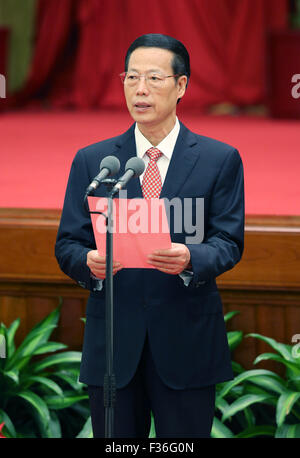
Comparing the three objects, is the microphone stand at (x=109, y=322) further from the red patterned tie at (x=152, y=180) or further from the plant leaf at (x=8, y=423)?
the plant leaf at (x=8, y=423)

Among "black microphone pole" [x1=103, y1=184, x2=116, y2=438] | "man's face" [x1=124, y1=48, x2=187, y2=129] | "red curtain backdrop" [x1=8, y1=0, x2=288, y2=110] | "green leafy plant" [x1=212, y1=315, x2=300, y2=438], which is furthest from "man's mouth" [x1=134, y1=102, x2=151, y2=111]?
"red curtain backdrop" [x1=8, y1=0, x2=288, y2=110]

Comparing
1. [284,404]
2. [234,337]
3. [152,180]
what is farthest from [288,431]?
[152,180]

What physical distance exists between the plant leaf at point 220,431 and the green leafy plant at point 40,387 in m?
0.42

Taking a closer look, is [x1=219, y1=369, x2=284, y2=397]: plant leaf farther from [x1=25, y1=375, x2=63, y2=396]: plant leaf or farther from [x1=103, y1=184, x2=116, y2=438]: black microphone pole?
[x1=103, y1=184, x2=116, y2=438]: black microphone pole

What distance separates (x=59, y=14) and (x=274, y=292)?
3572mm

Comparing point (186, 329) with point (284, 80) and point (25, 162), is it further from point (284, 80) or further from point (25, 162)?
point (284, 80)

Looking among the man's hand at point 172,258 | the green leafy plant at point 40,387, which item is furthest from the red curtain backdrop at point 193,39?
the man's hand at point 172,258

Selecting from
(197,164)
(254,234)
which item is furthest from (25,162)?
(197,164)

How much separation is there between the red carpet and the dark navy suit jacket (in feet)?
0.32

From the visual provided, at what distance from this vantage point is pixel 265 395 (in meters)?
2.36

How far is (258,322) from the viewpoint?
2.45m

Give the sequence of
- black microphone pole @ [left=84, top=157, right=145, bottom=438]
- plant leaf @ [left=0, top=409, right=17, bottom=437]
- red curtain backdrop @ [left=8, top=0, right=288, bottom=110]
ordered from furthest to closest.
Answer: red curtain backdrop @ [left=8, top=0, right=288, bottom=110], plant leaf @ [left=0, top=409, right=17, bottom=437], black microphone pole @ [left=84, top=157, right=145, bottom=438]

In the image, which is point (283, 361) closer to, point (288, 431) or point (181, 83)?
point (288, 431)

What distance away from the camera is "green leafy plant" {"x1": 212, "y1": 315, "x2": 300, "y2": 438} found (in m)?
2.31
